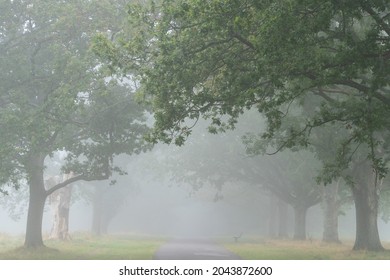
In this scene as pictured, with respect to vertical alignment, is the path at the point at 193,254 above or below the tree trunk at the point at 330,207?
below

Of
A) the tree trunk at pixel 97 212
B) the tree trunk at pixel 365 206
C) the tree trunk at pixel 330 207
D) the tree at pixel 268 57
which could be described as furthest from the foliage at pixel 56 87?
the tree trunk at pixel 97 212

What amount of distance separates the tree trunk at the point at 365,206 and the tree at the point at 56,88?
40.2 feet

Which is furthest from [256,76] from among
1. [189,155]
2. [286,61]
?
[189,155]

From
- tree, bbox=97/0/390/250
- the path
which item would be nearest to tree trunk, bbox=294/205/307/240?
the path

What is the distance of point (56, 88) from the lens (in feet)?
75.9

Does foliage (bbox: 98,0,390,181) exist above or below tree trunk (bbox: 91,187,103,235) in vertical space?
above

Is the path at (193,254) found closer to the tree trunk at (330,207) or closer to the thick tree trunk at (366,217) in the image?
the thick tree trunk at (366,217)

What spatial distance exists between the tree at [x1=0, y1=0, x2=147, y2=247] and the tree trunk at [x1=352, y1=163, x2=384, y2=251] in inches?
483

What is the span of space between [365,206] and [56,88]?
17734 mm

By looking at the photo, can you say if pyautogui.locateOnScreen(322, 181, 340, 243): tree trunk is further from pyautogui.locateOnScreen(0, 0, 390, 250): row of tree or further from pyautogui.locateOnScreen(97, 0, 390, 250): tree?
pyautogui.locateOnScreen(97, 0, 390, 250): tree

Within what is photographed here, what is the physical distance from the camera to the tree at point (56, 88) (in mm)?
21078

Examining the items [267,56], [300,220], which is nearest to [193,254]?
[267,56]

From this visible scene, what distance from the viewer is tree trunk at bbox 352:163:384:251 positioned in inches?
991

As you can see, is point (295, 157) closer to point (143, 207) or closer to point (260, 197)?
point (260, 197)
